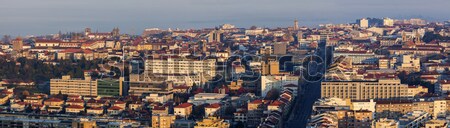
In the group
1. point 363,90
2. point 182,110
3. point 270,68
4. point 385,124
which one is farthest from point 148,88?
point 385,124

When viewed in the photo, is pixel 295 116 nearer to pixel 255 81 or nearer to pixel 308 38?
pixel 255 81

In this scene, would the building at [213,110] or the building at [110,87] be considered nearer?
the building at [213,110]

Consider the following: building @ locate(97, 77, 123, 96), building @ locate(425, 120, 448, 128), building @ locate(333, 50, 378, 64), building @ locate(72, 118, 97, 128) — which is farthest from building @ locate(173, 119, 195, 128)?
building @ locate(333, 50, 378, 64)

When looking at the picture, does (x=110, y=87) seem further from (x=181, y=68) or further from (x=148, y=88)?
(x=181, y=68)

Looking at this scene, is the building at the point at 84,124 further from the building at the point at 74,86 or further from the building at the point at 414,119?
the building at the point at 74,86

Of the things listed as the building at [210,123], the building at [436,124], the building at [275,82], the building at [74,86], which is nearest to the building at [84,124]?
the building at [210,123]

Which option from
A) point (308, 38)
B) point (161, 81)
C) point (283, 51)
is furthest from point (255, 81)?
point (308, 38)

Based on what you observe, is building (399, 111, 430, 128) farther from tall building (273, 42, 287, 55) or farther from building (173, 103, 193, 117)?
tall building (273, 42, 287, 55)
